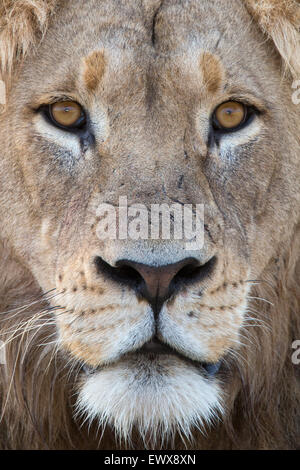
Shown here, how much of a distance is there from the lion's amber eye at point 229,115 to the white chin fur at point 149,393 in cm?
104

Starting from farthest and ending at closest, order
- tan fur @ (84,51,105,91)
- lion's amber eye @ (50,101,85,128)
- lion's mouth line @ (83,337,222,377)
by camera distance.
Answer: lion's amber eye @ (50,101,85,128) → tan fur @ (84,51,105,91) → lion's mouth line @ (83,337,222,377)

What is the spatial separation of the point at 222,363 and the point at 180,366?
0.42m

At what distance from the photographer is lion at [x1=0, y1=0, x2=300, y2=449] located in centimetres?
237

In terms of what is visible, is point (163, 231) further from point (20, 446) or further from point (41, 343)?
point (20, 446)

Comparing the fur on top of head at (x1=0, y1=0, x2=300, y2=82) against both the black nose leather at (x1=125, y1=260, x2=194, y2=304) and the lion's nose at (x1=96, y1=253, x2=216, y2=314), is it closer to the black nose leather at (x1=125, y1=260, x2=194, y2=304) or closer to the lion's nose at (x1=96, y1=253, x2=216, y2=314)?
the lion's nose at (x1=96, y1=253, x2=216, y2=314)

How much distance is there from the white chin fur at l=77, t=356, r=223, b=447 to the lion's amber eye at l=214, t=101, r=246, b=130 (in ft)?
3.40

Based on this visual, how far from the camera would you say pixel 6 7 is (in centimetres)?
285

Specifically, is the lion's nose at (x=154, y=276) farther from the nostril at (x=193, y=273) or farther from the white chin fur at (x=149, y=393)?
the white chin fur at (x=149, y=393)

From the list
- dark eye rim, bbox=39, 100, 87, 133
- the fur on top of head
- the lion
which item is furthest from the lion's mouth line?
the fur on top of head

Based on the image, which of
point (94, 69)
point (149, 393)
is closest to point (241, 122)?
point (94, 69)

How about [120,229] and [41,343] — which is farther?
[41,343]

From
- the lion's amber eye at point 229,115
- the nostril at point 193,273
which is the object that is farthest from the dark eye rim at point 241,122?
the nostril at point 193,273

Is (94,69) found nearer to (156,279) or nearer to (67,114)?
(67,114)

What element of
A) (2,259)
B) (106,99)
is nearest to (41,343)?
(2,259)
